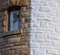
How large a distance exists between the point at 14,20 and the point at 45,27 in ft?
3.30

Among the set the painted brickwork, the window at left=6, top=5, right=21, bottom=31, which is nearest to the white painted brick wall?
the painted brickwork

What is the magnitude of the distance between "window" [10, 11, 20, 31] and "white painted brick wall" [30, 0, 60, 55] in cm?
48

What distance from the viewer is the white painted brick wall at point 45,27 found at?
377 inches

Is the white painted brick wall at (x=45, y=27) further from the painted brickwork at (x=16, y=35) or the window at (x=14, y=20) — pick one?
the window at (x=14, y=20)

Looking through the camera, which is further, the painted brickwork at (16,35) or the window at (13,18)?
the window at (13,18)

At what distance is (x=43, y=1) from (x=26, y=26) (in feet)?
2.88

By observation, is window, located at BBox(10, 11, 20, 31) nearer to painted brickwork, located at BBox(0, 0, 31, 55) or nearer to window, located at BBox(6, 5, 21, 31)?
window, located at BBox(6, 5, 21, 31)

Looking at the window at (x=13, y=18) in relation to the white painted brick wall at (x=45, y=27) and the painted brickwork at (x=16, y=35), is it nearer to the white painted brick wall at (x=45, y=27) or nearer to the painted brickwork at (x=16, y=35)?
the painted brickwork at (x=16, y=35)

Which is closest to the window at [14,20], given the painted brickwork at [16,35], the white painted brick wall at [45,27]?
the painted brickwork at [16,35]

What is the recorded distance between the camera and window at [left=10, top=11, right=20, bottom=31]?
10034 mm

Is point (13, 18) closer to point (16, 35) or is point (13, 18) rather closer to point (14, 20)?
point (14, 20)

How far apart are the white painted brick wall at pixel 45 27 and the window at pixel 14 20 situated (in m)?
0.48

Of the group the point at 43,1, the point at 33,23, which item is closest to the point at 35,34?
the point at 33,23

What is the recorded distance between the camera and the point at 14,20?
399 inches
